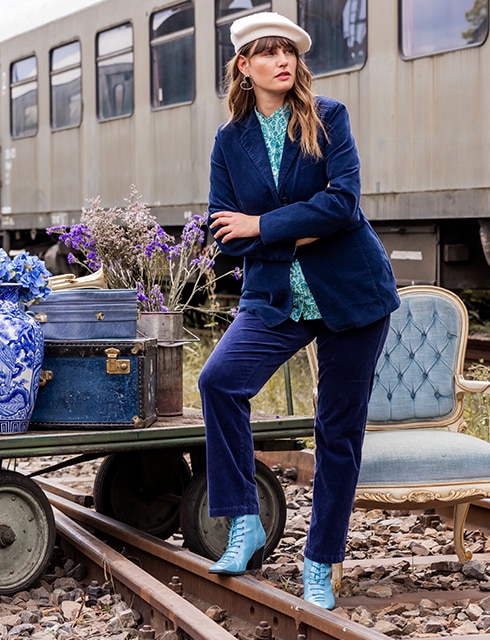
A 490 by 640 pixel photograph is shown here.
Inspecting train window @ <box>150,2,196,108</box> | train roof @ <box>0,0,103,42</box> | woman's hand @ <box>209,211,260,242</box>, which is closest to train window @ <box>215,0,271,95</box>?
train window @ <box>150,2,196,108</box>

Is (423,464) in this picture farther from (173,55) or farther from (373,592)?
(173,55)

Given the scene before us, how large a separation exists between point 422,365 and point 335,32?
4.87 metres

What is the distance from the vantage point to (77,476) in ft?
21.7

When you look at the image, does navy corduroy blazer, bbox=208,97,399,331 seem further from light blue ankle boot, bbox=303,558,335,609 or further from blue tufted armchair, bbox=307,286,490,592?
blue tufted armchair, bbox=307,286,490,592

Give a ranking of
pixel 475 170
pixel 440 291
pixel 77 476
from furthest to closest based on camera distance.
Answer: pixel 475 170, pixel 77 476, pixel 440 291

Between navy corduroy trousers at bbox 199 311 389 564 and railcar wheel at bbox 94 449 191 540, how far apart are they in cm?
135

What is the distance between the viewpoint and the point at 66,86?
516 inches

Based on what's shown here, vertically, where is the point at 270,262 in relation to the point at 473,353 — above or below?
above

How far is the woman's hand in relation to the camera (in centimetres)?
342

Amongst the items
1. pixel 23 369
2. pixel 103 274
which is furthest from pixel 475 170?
pixel 23 369

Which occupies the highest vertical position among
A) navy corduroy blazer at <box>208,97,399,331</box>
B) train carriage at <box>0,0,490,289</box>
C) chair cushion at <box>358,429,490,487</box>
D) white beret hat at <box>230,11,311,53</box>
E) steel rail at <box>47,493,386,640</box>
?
train carriage at <box>0,0,490,289</box>

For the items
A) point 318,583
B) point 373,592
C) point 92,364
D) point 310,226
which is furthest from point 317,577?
point 92,364

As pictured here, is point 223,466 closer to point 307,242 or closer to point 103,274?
point 307,242

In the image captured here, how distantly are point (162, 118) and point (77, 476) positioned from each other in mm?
5533
